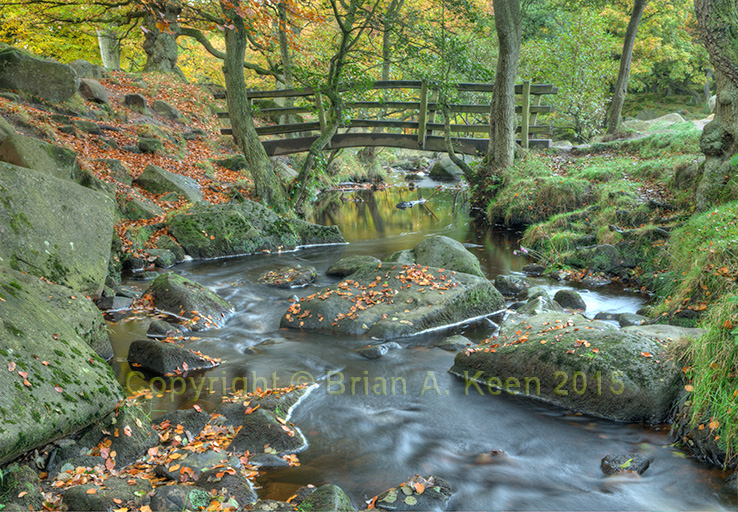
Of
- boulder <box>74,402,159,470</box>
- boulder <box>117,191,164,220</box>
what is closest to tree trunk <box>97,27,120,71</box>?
boulder <box>117,191,164,220</box>

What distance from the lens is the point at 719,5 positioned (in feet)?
23.6

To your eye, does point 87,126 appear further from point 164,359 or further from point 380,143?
point 164,359

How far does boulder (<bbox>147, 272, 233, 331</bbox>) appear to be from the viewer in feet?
23.7

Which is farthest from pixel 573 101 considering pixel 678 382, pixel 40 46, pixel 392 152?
pixel 40 46

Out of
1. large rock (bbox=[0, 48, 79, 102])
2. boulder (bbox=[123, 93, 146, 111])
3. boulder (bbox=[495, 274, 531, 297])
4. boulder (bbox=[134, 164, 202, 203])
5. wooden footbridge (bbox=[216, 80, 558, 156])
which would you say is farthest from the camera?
boulder (bbox=[123, 93, 146, 111])

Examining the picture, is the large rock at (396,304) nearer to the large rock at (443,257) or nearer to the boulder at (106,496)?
the large rock at (443,257)

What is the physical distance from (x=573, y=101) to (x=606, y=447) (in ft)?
58.7

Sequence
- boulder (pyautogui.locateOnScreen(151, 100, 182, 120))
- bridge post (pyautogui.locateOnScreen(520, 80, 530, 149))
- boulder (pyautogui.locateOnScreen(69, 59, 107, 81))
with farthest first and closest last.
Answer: boulder (pyautogui.locateOnScreen(151, 100, 182, 120)) → boulder (pyautogui.locateOnScreen(69, 59, 107, 81)) → bridge post (pyautogui.locateOnScreen(520, 80, 530, 149))

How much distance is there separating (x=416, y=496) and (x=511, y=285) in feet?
17.9

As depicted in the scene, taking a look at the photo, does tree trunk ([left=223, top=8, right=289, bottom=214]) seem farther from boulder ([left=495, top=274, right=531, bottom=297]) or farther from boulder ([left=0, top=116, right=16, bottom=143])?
boulder ([left=495, top=274, right=531, bottom=297])

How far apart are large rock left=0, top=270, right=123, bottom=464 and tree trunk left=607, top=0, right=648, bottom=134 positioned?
18.3 meters

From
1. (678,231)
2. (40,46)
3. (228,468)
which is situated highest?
(40,46)

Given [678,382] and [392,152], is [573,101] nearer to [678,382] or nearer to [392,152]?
[392,152]

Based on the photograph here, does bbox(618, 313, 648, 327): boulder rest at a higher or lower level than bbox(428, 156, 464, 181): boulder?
lower
